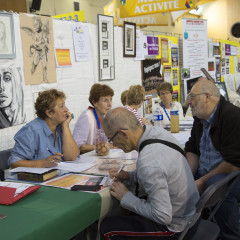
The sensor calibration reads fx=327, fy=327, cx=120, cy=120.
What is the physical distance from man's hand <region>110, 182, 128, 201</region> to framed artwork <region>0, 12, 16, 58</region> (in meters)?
1.74

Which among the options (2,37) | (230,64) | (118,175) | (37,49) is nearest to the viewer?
(118,175)

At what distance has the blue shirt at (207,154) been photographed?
240 cm

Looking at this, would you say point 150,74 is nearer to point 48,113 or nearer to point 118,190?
point 48,113

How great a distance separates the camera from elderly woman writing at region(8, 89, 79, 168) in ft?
7.72

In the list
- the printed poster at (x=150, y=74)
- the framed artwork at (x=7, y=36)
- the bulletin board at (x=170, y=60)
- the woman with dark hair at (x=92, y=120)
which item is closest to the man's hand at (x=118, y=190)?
the woman with dark hair at (x=92, y=120)

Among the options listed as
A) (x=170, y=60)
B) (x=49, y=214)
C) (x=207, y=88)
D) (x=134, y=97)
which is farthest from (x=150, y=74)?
(x=49, y=214)

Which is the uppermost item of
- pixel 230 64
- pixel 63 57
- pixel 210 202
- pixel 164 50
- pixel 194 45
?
pixel 194 45

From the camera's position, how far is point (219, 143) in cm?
236

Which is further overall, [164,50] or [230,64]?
[230,64]

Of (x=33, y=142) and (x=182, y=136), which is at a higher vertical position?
(x=33, y=142)

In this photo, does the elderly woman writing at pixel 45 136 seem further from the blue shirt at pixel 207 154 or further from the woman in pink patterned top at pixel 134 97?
the woman in pink patterned top at pixel 134 97

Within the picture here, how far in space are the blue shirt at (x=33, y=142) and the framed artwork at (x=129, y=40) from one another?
7.80ft

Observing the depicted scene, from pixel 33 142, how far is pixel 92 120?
3.02 ft

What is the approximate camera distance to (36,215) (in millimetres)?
1429
